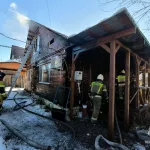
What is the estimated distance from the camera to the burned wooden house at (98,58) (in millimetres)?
3621

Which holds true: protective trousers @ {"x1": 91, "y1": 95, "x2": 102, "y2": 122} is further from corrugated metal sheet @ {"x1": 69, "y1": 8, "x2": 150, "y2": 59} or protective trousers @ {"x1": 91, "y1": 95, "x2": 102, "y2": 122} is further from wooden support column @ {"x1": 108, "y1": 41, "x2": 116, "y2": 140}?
corrugated metal sheet @ {"x1": 69, "y1": 8, "x2": 150, "y2": 59}

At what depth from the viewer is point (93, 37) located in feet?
14.0

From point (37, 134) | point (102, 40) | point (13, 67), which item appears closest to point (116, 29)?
point (102, 40)

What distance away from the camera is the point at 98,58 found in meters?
7.26

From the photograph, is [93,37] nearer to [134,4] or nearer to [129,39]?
[129,39]

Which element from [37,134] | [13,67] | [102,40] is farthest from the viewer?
[13,67]

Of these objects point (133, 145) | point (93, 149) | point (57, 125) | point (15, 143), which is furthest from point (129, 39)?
point (15, 143)

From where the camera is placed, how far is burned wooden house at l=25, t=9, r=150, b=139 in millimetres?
3621

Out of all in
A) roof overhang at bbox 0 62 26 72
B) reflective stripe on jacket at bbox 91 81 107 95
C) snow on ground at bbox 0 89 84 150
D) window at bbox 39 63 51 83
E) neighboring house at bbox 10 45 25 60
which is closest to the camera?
snow on ground at bbox 0 89 84 150

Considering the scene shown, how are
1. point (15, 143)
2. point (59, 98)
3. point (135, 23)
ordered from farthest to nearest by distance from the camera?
point (59, 98), point (15, 143), point (135, 23)

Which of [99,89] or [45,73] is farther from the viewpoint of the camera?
[45,73]

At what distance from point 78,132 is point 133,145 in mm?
1645

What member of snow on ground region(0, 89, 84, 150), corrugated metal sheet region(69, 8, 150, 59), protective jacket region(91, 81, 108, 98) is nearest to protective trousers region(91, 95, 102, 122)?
protective jacket region(91, 81, 108, 98)

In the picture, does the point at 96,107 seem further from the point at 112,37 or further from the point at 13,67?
the point at 13,67
